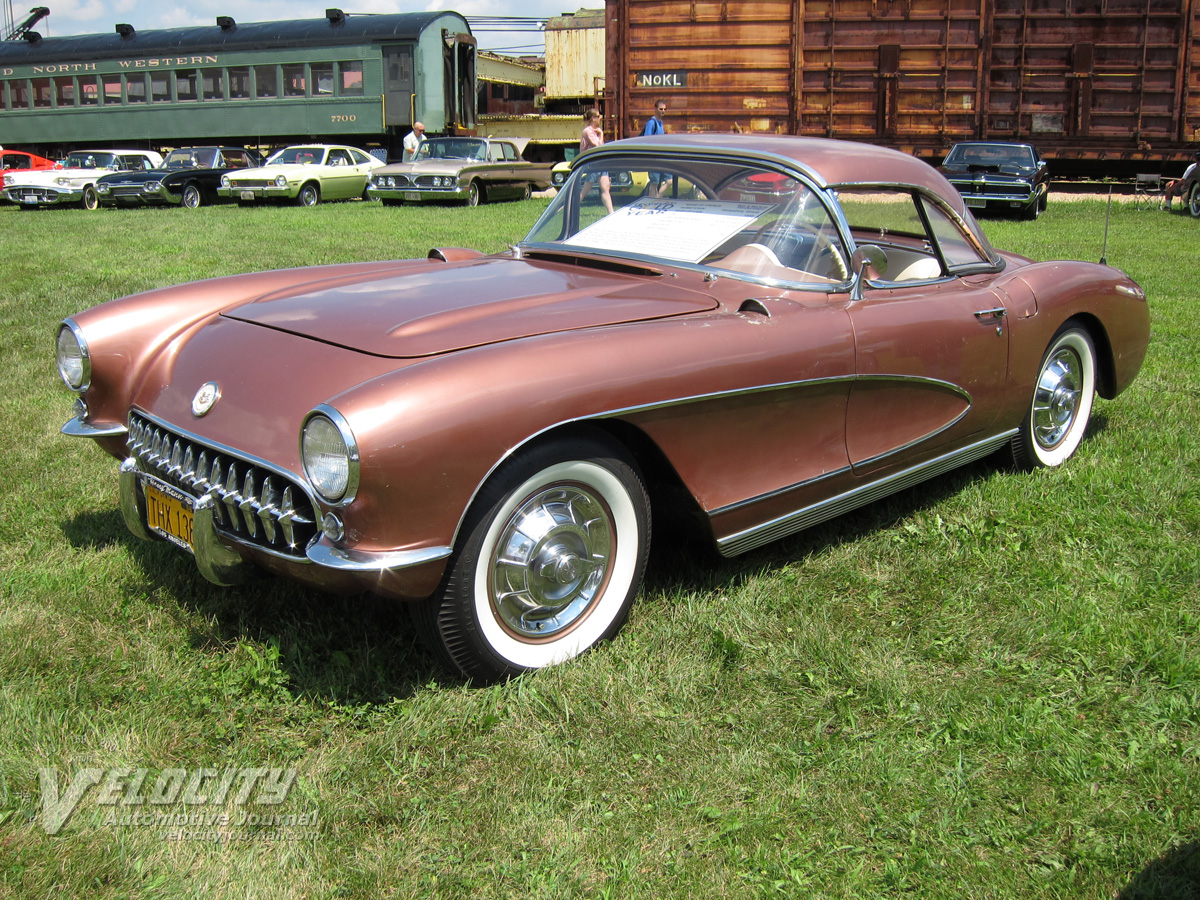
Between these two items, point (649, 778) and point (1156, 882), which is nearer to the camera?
point (1156, 882)

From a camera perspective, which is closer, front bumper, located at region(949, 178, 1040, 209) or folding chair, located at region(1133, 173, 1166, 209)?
front bumper, located at region(949, 178, 1040, 209)

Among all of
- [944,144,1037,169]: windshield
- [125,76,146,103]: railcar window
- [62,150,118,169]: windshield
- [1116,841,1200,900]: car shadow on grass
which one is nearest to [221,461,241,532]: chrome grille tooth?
[1116,841,1200,900]: car shadow on grass

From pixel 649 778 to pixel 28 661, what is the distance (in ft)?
5.34

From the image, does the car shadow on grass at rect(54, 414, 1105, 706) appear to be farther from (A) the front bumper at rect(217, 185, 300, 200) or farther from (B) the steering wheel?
(A) the front bumper at rect(217, 185, 300, 200)

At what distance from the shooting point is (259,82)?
71.8ft

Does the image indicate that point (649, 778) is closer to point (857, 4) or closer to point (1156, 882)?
point (1156, 882)

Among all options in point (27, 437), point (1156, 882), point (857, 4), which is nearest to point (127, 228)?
point (27, 437)

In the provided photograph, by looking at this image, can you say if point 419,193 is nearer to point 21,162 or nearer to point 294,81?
point 294,81

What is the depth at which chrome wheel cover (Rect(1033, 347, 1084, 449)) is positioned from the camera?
4012 mm

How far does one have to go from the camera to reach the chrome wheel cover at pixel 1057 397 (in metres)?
4.01

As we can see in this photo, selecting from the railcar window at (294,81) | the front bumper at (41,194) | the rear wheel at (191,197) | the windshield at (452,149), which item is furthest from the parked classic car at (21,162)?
the windshield at (452,149)

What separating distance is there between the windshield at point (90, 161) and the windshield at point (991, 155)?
15072 mm

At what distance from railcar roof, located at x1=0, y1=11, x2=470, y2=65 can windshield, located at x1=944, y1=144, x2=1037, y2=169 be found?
11584 mm

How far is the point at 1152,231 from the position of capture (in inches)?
470
